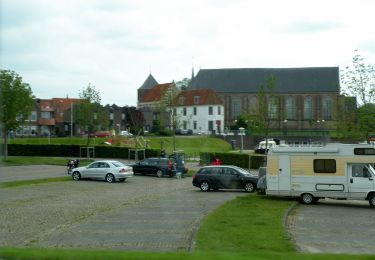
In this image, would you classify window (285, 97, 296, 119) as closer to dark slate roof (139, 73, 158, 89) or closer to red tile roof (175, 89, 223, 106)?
red tile roof (175, 89, 223, 106)

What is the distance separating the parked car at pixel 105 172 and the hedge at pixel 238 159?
16.7 meters

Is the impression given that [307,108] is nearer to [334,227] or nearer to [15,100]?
[15,100]

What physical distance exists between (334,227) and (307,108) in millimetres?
113296

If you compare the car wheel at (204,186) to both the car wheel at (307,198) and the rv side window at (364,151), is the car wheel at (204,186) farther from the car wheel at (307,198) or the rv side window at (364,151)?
the rv side window at (364,151)

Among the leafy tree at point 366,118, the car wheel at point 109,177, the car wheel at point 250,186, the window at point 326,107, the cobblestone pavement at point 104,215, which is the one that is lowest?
the cobblestone pavement at point 104,215

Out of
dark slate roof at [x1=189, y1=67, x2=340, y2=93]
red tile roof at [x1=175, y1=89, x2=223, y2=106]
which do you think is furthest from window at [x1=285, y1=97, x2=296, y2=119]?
red tile roof at [x1=175, y1=89, x2=223, y2=106]

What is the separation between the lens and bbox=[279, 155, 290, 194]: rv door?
27.5 metres

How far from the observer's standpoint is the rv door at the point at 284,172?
27469 millimetres

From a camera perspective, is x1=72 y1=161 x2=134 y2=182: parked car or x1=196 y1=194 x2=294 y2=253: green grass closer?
x1=196 y1=194 x2=294 y2=253: green grass

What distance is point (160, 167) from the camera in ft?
141

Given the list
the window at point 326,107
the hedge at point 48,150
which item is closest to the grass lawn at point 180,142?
the hedge at point 48,150

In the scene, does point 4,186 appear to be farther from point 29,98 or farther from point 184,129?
point 184,129

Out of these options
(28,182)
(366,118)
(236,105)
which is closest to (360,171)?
(366,118)

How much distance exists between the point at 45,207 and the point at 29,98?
35.1m
